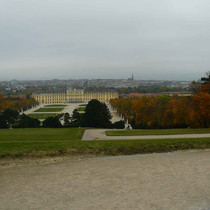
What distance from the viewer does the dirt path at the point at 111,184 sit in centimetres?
561

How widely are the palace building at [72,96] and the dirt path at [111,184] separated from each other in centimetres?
7388

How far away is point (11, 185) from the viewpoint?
22.7 feet

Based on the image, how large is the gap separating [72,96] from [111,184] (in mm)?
79518

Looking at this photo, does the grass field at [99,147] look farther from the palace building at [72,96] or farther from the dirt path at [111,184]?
the palace building at [72,96]

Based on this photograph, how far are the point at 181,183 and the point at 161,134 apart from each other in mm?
7454

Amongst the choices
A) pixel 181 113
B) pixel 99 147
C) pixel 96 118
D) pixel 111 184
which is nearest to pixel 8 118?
pixel 96 118

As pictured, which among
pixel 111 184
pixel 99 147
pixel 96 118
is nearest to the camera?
pixel 111 184

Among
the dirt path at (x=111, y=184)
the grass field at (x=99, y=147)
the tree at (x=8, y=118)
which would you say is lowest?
the tree at (x=8, y=118)

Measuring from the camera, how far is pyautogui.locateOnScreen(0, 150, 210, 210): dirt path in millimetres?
5613

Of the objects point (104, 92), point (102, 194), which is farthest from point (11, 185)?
point (104, 92)

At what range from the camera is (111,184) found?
6875mm

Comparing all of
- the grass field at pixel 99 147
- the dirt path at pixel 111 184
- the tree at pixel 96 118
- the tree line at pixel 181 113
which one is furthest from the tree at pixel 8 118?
the dirt path at pixel 111 184

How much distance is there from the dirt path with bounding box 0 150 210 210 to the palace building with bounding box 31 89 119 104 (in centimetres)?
7388

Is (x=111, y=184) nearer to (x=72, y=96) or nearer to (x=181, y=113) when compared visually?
(x=181, y=113)
